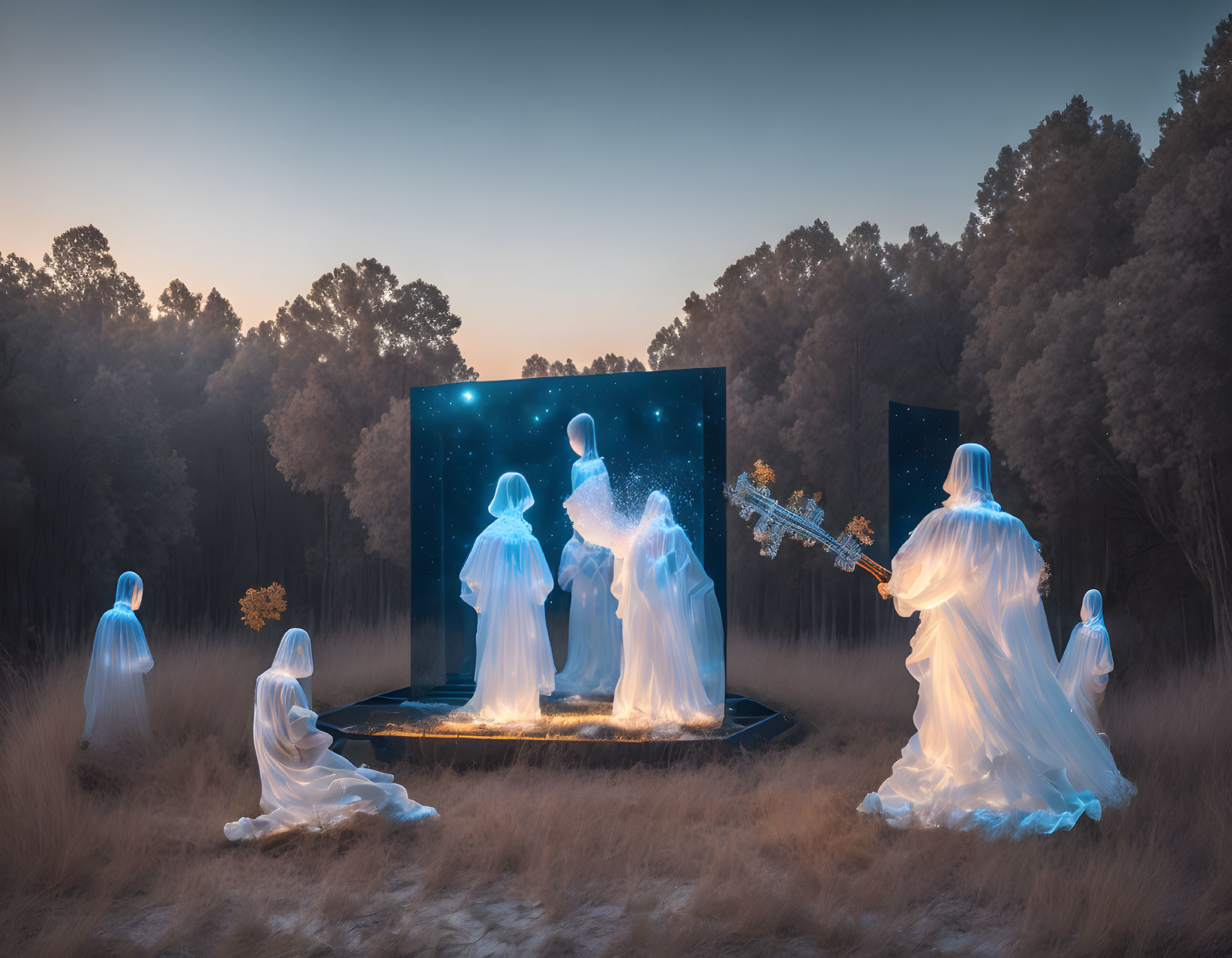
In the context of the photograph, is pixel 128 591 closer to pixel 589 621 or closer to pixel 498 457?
pixel 498 457

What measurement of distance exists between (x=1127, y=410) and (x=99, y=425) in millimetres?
13339

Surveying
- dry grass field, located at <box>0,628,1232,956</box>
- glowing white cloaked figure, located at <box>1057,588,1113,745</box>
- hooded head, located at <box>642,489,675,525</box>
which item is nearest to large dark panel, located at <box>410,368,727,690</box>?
hooded head, located at <box>642,489,675,525</box>

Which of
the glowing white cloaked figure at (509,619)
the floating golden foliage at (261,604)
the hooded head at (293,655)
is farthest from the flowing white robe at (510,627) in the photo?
the hooded head at (293,655)

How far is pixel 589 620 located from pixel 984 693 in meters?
5.68

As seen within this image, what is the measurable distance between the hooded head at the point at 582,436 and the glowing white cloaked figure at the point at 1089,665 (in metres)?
5.11

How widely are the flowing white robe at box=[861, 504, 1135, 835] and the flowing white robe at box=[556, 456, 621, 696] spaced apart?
16.1 feet

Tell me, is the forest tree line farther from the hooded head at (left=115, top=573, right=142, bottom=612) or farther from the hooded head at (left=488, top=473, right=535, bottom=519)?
the hooded head at (left=488, top=473, right=535, bottom=519)

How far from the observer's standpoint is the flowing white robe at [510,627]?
8875 millimetres

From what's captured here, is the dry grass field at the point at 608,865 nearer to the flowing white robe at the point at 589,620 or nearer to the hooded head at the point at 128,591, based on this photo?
the hooded head at the point at 128,591

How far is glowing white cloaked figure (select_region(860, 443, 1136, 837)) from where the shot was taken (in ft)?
19.3

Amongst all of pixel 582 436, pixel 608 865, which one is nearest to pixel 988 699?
pixel 608 865

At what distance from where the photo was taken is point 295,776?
6.09 meters

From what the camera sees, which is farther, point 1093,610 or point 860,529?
point 1093,610

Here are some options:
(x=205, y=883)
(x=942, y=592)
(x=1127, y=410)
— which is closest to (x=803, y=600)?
(x=1127, y=410)
